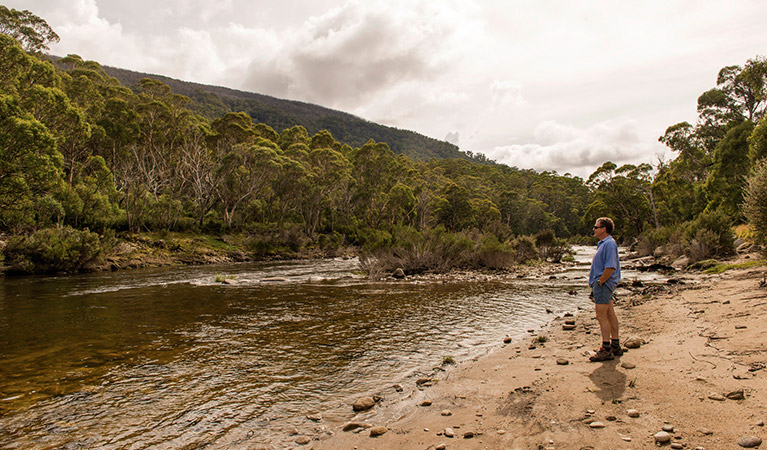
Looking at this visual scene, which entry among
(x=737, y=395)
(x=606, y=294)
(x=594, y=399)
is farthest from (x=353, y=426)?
(x=606, y=294)

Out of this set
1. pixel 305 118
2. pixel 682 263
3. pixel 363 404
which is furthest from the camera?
pixel 305 118

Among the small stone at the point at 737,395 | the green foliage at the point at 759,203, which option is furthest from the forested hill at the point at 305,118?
the small stone at the point at 737,395

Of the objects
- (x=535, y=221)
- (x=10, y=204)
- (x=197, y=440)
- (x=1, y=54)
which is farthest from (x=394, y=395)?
(x=535, y=221)

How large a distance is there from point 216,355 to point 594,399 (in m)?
6.04

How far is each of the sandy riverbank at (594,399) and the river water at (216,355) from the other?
0.77m

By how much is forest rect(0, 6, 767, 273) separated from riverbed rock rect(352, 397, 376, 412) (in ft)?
39.9

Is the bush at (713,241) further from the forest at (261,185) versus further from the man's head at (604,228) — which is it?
the man's head at (604,228)

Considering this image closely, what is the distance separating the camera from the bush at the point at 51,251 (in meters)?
20.6

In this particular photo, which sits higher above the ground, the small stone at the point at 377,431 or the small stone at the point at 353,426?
the small stone at the point at 377,431

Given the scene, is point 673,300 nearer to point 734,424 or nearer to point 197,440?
point 734,424

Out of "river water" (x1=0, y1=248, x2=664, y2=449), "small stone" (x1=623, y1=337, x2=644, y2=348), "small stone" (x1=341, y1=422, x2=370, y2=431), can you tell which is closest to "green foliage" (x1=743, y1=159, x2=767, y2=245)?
"river water" (x1=0, y1=248, x2=664, y2=449)

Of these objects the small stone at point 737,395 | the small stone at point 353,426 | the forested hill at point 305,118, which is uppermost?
the forested hill at point 305,118

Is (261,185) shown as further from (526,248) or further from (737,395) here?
(737,395)

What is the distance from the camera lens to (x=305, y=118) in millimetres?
163000
